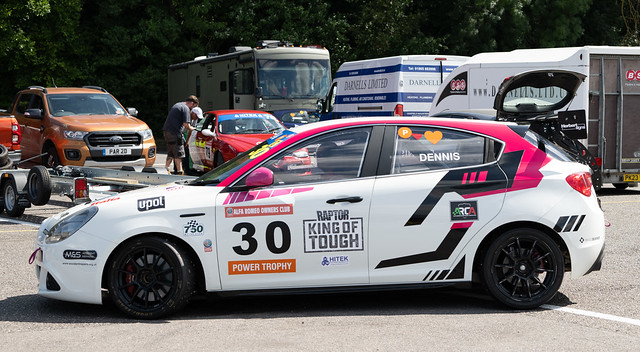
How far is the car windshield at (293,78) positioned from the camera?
2412 centimetres

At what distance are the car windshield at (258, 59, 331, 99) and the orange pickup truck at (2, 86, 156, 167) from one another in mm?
7488

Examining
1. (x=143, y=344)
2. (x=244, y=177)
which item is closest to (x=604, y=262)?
(x=244, y=177)

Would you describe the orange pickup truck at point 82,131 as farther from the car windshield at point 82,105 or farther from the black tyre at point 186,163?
the black tyre at point 186,163

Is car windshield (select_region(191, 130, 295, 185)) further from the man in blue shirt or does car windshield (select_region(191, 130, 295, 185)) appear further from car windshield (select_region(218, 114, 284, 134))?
the man in blue shirt

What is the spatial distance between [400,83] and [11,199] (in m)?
9.79

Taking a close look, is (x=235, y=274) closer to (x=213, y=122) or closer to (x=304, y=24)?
(x=213, y=122)

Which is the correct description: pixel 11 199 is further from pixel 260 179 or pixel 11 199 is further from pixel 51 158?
pixel 260 179

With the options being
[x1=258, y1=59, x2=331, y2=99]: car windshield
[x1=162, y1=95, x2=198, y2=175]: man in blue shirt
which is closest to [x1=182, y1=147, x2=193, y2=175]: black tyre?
[x1=162, y1=95, x2=198, y2=175]: man in blue shirt

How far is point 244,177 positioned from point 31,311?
6.51ft

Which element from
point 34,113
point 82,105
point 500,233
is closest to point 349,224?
point 500,233

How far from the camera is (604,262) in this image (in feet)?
28.1

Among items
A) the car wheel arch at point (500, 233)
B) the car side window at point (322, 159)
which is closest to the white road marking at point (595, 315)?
the car wheel arch at point (500, 233)

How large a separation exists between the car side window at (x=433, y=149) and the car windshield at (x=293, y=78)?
17.5 meters

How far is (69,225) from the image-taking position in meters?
6.43
